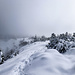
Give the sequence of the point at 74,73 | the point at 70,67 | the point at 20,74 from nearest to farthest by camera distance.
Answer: the point at 74,73 < the point at 70,67 < the point at 20,74

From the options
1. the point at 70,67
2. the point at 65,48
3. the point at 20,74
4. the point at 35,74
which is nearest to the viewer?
the point at 35,74

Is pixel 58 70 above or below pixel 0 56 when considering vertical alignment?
above

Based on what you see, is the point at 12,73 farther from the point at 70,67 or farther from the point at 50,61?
the point at 70,67

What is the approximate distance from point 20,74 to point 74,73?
4.73m

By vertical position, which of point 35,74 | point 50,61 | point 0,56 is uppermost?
point 50,61

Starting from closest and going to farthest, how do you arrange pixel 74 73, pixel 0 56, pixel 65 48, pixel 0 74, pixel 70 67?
pixel 74 73
pixel 70 67
pixel 0 74
pixel 65 48
pixel 0 56

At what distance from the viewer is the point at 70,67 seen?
721cm

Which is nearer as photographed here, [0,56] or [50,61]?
[50,61]

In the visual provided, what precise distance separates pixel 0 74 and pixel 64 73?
21.3ft

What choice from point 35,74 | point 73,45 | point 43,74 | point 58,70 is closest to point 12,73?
point 35,74

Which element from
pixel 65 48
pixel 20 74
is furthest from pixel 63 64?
pixel 65 48

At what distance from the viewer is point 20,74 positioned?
26.2ft

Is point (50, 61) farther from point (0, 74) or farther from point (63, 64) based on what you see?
point (0, 74)

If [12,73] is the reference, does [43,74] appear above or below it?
above
